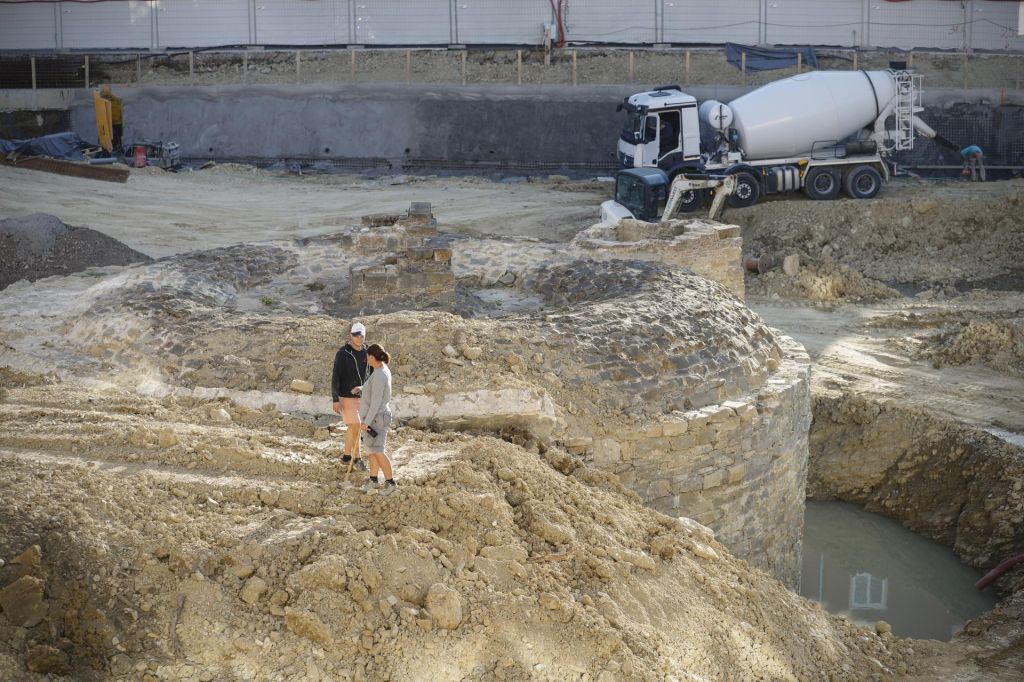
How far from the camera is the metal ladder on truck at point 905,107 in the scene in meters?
22.8

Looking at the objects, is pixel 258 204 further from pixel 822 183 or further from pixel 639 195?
pixel 822 183

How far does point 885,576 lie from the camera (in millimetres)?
13281

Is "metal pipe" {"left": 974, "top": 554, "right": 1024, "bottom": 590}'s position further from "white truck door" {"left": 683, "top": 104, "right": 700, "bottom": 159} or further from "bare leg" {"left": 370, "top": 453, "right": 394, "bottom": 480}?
"white truck door" {"left": 683, "top": 104, "right": 700, "bottom": 159}

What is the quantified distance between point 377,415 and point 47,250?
33.4ft

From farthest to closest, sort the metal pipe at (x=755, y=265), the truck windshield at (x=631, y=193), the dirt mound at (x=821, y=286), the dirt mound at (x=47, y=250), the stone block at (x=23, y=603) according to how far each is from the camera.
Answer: the truck windshield at (x=631, y=193)
the metal pipe at (x=755, y=265)
the dirt mound at (x=821, y=286)
the dirt mound at (x=47, y=250)
the stone block at (x=23, y=603)

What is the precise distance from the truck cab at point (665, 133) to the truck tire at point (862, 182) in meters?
3.06

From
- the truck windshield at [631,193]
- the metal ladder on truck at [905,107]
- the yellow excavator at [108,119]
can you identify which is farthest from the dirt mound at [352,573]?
the yellow excavator at [108,119]

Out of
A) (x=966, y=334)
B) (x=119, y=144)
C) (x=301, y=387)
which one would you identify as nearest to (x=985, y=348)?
(x=966, y=334)

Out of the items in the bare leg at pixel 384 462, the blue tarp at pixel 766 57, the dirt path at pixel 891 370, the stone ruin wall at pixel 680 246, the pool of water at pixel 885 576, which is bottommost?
the pool of water at pixel 885 576

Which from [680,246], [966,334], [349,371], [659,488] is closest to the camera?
[349,371]

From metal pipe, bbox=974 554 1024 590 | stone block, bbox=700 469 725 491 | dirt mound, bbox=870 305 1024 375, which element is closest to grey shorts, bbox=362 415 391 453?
stone block, bbox=700 469 725 491

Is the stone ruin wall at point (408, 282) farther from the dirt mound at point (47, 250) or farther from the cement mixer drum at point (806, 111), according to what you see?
the cement mixer drum at point (806, 111)

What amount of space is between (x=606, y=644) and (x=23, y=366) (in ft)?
18.7

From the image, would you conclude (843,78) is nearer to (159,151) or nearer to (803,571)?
(803,571)
